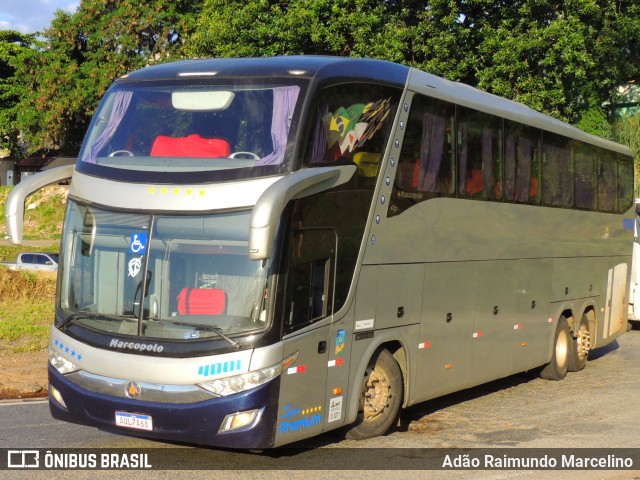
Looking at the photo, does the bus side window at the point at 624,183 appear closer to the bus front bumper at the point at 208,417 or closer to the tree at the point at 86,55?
the bus front bumper at the point at 208,417

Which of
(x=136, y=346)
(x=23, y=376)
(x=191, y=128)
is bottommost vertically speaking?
(x=23, y=376)

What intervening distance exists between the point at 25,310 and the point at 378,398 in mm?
12804

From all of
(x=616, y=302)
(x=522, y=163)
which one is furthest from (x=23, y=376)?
(x=616, y=302)

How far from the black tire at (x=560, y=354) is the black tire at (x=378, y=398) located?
5.87 meters

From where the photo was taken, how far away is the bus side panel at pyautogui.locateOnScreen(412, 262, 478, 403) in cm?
1151

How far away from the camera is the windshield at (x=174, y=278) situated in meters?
8.62

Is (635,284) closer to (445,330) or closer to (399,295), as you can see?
(445,330)

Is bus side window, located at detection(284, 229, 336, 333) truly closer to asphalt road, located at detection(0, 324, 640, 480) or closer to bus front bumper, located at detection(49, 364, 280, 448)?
bus front bumper, located at detection(49, 364, 280, 448)

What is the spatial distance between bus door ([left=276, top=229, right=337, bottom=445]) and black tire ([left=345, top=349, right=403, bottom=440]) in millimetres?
1035

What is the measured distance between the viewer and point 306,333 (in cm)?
911

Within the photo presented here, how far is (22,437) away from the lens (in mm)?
10156

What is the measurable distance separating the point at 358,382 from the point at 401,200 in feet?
7.13

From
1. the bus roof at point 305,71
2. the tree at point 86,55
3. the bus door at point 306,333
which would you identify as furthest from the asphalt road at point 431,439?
the tree at point 86,55

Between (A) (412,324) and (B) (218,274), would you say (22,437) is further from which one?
(A) (412,324)
